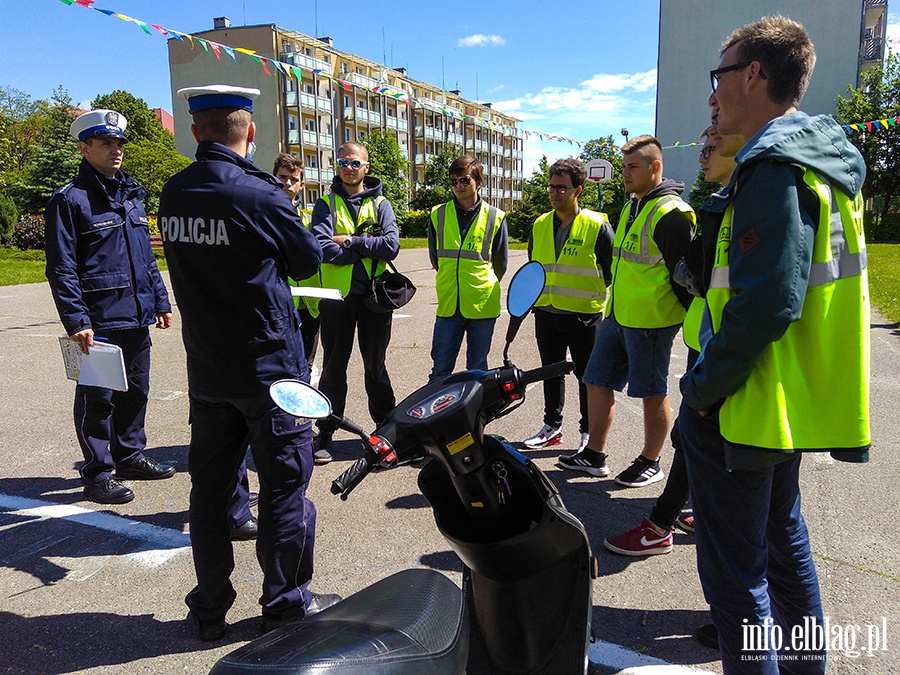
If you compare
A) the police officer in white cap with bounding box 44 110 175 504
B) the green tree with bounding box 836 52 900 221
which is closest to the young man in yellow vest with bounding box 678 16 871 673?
the police officer in white cap with bounding box 44 110 175 504

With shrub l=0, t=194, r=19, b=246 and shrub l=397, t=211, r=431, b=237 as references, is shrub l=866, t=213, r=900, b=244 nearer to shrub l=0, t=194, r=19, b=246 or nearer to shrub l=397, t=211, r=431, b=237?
shrub l=397, t=211, r=431, b=237

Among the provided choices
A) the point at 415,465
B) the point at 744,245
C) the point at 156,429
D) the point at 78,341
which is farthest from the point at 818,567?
the point at 156,429

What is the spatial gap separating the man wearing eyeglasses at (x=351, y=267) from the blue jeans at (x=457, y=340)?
0.42 m

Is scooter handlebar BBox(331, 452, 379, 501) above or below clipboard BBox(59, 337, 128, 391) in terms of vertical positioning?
above

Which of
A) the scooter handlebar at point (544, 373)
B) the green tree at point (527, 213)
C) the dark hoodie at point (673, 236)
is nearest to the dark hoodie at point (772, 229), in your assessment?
the scooter handlebar at point (544, 373)

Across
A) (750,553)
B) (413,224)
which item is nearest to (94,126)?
(750,553)

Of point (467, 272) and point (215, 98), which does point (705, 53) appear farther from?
point (215, 98)

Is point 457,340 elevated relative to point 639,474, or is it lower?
elevated

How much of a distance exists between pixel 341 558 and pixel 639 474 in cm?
197

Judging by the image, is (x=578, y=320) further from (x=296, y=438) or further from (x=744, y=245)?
(x=744, y=245)

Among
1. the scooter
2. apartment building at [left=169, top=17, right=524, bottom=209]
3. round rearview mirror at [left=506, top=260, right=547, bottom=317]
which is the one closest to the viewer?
the scooter

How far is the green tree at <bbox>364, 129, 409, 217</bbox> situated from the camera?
50750 millimetres

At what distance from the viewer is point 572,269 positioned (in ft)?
15.4

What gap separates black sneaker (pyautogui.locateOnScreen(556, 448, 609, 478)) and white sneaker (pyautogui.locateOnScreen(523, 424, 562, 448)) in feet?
1.64
